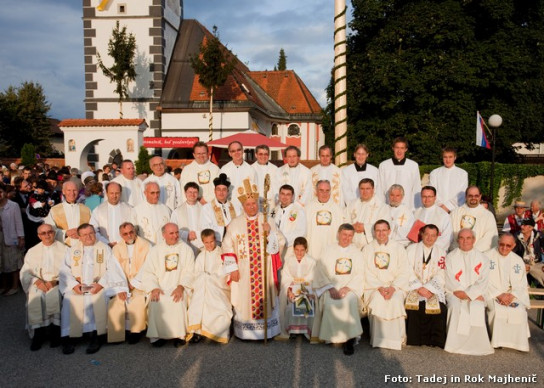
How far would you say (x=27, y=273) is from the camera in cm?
590

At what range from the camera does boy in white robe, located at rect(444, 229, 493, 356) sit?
5.36 metres

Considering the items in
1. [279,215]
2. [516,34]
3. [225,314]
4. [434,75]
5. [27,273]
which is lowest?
[225,314]

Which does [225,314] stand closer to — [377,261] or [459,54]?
[377,261]

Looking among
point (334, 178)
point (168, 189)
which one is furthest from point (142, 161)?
point (334, 178)

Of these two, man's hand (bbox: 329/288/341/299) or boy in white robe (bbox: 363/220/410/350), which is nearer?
boy in white robe (bbox: 363/220/410/350)

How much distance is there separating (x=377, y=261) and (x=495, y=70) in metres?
15.7

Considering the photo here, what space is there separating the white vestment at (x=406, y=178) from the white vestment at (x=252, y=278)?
9.05ft

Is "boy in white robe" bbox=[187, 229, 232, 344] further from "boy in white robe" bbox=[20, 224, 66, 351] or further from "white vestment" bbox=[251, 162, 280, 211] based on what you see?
"white vestment" bbox=[251, 162, 280, 211]

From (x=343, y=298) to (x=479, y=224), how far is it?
272cm

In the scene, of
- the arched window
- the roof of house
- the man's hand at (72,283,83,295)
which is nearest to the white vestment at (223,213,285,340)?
the man's hand at (72,283,83,295)

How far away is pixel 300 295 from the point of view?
579 cm

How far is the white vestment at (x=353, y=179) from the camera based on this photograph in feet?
25.7

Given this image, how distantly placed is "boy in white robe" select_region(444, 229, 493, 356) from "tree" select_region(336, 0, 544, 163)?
14.1m

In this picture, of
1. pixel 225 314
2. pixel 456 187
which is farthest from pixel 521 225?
pixel 225 314
